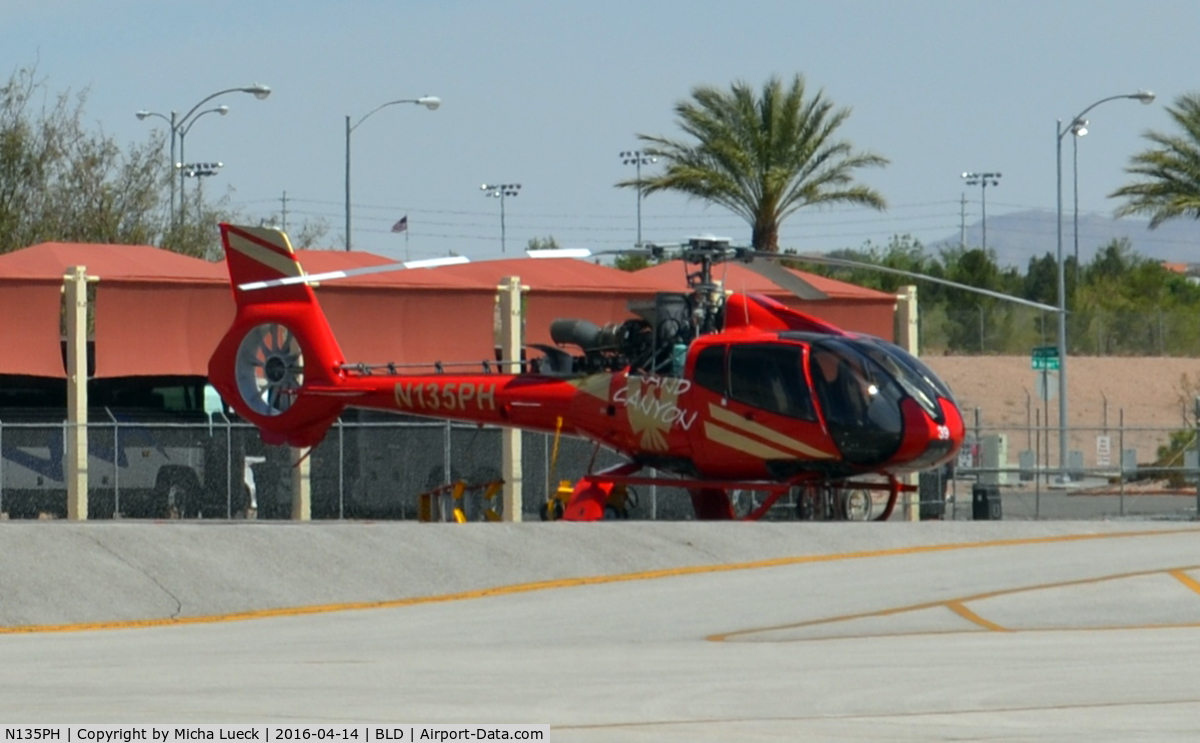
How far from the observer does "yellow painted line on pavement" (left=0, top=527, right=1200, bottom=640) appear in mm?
14758

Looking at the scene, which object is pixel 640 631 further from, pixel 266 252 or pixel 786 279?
pixel 266 252

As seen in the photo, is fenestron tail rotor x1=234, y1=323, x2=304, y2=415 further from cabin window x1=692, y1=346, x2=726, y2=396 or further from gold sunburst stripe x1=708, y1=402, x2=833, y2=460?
gold sunburst stripe x1=708, y1=402, x2=833, y2=460

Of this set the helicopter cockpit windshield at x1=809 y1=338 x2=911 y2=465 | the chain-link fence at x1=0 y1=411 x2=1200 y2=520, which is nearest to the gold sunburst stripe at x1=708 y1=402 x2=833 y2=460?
the helicopter cockpit windshield at x1=809 y1=338 x2=911 y2=465

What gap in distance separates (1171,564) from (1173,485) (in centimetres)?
2415

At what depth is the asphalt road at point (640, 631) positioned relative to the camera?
9773 millimetres

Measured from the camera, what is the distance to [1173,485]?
40.4m

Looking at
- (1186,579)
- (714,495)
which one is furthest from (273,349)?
(1186,579)

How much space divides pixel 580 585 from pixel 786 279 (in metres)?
6.63

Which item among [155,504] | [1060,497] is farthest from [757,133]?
[155,504]

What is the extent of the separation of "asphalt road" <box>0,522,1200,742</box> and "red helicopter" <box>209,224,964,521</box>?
5.86 feet

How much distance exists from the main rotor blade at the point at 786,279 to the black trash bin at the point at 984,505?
6.97m

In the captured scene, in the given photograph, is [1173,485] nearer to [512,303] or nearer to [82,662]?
[512,303]

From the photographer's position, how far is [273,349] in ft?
83.9

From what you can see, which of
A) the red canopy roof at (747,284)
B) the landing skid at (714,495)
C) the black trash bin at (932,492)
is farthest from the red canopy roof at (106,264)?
the black trash bin at (932,492)
